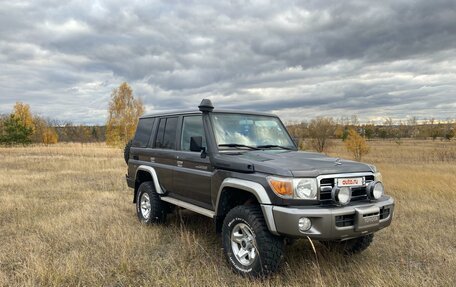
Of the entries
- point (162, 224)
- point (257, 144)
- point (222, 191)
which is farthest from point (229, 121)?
point (162, 224)

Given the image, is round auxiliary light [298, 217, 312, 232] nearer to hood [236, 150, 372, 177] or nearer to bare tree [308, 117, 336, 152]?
hood [236, 150, 372, 177]

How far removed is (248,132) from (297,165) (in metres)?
1.53

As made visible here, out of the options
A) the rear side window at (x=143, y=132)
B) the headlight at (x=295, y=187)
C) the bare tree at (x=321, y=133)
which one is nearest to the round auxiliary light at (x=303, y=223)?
the headlight at (x=295, y=187)

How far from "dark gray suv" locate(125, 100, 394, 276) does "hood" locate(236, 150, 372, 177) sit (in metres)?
0.01

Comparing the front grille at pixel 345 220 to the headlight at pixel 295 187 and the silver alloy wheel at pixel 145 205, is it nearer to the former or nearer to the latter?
the headlight at pixel 295 187

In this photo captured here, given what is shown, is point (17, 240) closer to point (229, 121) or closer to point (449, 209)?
point (229, 121)

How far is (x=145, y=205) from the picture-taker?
6.89 meters

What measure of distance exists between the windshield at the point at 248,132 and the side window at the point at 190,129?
0.86ft

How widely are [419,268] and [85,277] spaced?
4.06m

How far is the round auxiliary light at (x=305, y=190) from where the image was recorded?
12.7 ft

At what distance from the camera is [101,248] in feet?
17.7

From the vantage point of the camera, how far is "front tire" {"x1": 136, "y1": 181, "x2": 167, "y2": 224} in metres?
6.41

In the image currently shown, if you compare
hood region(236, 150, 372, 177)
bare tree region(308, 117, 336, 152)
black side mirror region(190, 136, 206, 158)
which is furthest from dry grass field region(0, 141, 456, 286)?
bare tree region(308, 117, 336, 152)

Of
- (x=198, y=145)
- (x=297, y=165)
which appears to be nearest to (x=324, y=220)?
(x=297, y=165)
